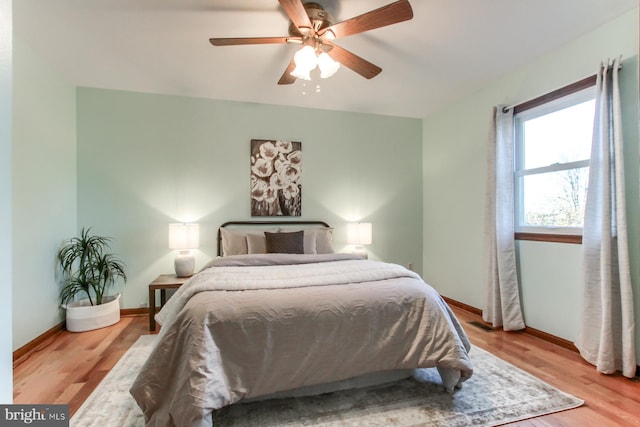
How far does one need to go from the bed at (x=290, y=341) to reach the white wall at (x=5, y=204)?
65 centimetres

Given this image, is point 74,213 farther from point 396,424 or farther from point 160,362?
point 396,424

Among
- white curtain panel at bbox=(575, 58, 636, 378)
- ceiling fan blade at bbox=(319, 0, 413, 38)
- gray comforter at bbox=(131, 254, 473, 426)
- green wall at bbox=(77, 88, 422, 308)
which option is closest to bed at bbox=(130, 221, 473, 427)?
gray comforter at bbox=(131, 254, 473, 426)

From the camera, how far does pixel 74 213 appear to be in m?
3.26

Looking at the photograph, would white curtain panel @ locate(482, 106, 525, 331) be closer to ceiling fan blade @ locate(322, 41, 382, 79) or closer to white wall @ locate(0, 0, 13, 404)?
ceiling fan blade @ locate(322, 41, 382, 79)

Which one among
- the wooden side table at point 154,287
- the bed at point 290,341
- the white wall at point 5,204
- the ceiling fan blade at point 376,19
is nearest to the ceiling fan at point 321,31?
the ceiling fan blade at point 376,19

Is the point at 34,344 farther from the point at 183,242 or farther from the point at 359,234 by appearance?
the point at 359,234

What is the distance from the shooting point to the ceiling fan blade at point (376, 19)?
64.4 inches

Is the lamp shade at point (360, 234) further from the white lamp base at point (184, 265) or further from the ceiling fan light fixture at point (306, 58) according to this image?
the ceiling fan light fixture at point (306, 58)

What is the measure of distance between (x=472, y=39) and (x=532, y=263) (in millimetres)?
2094

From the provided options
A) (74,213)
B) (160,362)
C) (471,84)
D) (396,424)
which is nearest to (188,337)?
(160,362)

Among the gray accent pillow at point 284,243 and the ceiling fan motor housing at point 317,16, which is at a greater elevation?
the ceiling fan motor housing at point 317,16

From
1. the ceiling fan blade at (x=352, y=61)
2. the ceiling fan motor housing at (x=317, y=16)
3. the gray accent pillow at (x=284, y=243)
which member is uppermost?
the ceiling fan motor housing at (x=317, y=16)

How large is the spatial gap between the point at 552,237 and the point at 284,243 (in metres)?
2.53

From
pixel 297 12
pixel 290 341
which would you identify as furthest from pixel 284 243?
pixel 297 12
